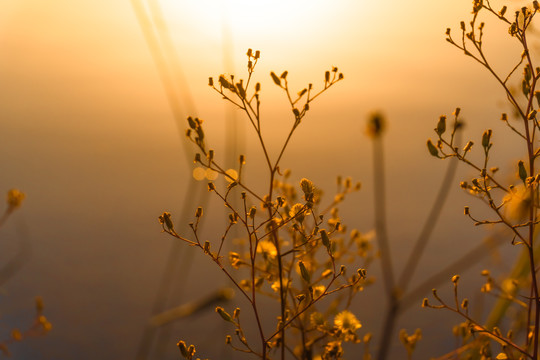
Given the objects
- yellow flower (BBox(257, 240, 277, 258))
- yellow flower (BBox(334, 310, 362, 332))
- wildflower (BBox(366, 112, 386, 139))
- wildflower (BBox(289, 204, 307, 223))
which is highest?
wildflower (BBox(366, 112, 386, 139))

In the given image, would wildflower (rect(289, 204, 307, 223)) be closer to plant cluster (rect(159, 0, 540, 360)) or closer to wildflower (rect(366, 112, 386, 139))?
plant cluster (rect(159, 0, 540, 360))

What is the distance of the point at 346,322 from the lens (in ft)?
1.29

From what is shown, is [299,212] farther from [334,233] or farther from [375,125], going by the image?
[375,125]

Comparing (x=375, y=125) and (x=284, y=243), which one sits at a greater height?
(x=375, y=125)

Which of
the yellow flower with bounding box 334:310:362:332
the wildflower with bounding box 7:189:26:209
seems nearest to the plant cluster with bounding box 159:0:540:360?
the yellow flower with bounding box 334:310:362:332

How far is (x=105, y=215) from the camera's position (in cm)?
115

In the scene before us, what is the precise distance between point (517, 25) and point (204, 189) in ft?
1.29

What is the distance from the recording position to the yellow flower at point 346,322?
0.39 metres

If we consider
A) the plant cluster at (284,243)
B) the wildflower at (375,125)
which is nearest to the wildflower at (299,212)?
the plant cluster at (284,243)

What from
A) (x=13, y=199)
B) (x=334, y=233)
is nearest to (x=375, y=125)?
(x=334, y=233)

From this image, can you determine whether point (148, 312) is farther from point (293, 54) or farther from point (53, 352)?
point (293, 54)

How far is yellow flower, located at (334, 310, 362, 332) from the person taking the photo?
15.2 inches

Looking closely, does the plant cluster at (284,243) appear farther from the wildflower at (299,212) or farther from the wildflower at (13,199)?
the wildflower at (13,199)

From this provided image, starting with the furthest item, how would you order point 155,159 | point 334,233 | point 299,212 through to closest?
point 155,159 → point 334,233 → point 299,212
